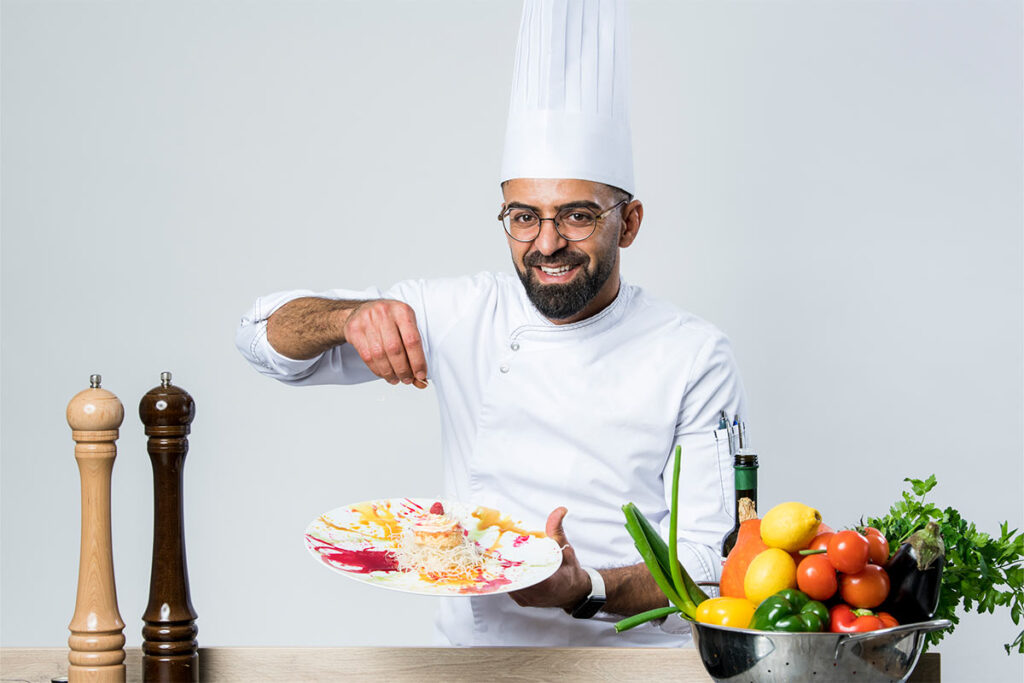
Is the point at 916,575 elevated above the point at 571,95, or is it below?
below

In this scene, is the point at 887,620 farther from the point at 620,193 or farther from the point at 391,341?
the point at 620,193

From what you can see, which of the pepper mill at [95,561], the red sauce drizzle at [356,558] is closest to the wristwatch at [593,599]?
the red sauce drizzle at [356,558]

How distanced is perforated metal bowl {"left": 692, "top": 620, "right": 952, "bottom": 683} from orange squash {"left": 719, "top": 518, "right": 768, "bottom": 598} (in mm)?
87

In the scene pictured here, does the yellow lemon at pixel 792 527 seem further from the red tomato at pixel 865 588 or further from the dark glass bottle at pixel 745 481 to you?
the dark glass bottle at pixel 745 481

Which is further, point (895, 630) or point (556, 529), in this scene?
point (556, 529)

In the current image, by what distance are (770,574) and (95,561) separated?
0.87 meters

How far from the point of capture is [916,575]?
125 cm

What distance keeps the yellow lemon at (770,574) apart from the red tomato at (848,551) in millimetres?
52

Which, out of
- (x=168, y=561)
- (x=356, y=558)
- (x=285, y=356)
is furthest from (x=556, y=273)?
(x=168, y=561)

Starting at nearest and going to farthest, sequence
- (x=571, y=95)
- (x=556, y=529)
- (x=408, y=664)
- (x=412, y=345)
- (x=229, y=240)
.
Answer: (x=408, y=664)
(x=556, y=529)
(x=412, y=345)
(x=571, y=95)
(x=229, y=240)

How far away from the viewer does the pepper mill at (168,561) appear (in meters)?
1.56

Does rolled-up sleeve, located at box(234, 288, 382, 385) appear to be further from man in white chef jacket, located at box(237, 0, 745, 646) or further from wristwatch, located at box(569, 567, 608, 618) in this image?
wristwatch, located at box(569, 567, 608, 618)

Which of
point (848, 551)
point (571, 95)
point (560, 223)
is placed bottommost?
point (848, 551)

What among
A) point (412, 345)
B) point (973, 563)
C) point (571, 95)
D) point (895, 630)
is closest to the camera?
point (895, 630)
